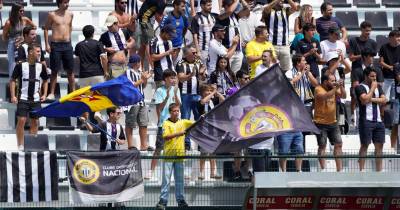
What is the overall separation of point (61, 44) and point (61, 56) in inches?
8.0

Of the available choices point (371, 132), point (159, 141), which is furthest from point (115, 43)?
point (371, 132)

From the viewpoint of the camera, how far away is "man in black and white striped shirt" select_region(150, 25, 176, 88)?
22969 millimetres

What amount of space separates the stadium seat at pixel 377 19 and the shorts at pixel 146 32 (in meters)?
4.93

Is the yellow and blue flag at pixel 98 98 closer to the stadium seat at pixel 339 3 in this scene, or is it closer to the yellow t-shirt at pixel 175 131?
the yellow t-shirt at pixel 175 131

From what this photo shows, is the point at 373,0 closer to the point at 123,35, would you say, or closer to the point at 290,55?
the point at 290,55

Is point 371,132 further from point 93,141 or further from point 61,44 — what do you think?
point 61,44

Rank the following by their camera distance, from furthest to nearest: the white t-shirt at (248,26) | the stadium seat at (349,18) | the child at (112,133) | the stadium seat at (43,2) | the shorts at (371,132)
Answer: the stadium seat at (349,18), the stadium seat at (43,2), the white t-shirt at (248,26), the shorts at (371,132), the child at (112,133)

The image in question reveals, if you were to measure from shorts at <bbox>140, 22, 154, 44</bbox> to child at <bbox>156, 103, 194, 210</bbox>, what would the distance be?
138 inches

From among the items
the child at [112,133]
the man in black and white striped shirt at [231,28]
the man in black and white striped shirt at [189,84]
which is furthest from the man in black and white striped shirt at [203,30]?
the child at [112,133]

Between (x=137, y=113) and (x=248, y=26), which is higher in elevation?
(x=248, y=26)

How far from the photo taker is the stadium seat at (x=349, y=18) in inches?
1045

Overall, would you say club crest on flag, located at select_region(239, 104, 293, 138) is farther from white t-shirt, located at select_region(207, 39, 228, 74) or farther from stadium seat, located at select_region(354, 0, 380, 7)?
stadium seat, located at select_region(354, 0, 380, 7)

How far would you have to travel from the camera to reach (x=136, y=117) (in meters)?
22.2

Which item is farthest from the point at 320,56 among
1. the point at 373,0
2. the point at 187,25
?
the point at 373,0
